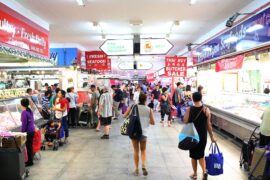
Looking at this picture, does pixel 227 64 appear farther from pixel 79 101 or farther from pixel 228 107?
pixel 79 101

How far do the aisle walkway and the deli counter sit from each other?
523mm

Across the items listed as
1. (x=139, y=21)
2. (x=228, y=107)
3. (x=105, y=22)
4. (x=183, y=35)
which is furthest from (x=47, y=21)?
(x=228, y=107)

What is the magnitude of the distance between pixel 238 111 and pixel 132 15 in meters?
4.47

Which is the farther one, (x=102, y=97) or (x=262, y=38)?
(x=102, y=97)

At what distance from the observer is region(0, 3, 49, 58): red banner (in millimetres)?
6416

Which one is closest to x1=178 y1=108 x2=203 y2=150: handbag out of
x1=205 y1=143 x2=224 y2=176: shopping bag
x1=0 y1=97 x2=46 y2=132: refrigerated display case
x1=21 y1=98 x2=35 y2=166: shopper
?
x1=205 y1=143 x2=224 y2=176: shopping bag

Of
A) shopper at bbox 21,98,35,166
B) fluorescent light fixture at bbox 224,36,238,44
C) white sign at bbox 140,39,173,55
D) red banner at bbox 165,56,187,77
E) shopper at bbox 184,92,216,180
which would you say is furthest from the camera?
red banner at bbox 165,56,187,77

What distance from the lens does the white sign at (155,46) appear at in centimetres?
1001

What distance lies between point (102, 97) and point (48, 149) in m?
2.28

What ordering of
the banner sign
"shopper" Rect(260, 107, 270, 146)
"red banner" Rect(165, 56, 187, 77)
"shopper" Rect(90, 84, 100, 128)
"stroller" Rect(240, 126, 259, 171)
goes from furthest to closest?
"red banner" Rect(165, 56, 187, 77)
"shopper" Rect(90, 84, 100, 128)
the banner sign
"stroller" Rect(240, 126, 259, 171)
"shopper" Rect(260, 107, 270, 146)

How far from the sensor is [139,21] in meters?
9.65

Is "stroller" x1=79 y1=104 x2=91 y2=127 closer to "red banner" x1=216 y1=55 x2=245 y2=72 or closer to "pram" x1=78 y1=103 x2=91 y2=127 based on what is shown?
"pram" x1=78 y1=103 x2=91 y2=127

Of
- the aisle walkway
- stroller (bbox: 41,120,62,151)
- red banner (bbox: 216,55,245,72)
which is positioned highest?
red banner (bbox: 216,55,245,72)

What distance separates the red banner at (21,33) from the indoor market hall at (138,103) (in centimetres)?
3
